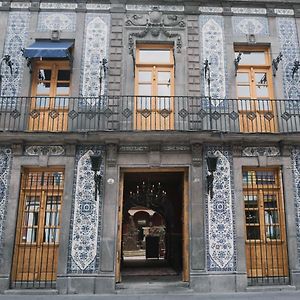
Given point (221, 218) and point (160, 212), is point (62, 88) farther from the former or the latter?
point (160, 212)

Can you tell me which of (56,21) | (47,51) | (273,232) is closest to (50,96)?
(47,51)

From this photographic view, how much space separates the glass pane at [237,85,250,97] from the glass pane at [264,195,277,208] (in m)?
2.83

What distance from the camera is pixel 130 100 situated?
9.43m

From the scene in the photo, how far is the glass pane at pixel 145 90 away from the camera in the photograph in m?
9.72

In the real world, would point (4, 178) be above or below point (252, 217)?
above

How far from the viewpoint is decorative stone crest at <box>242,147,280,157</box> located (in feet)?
30.1

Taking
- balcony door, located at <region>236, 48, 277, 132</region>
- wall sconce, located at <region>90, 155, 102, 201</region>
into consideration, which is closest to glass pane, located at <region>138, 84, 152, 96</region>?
wall sconce, located at <region>90, 155, 102, 201</region>

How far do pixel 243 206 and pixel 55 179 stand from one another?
15.9 ft

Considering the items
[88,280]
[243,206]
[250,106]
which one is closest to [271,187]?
[243,206]

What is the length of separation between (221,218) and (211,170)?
49.0 inches

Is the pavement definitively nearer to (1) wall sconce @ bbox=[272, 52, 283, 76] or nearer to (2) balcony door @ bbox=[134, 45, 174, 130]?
(2) balcony door @ bbox=[134, 45, 174, 130]

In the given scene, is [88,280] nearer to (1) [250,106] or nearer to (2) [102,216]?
(2) [102,216]

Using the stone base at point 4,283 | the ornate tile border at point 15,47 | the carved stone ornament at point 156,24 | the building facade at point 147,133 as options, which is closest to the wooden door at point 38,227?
the building facade at point 147,133

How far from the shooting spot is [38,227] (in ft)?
29.1
